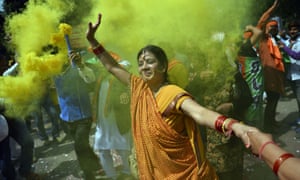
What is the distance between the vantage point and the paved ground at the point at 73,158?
4828 mm

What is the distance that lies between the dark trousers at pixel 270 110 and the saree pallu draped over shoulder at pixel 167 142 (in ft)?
13.5

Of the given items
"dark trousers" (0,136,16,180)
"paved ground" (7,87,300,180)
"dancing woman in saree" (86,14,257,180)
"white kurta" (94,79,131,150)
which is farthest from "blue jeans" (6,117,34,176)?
"dancing woman in saree" (86,14,257,180)

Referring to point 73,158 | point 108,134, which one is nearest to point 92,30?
point 108,134

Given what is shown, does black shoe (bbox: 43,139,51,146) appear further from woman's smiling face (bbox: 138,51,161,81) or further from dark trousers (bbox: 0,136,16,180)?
woman's smiling face (bbox: 138,51,161,81)

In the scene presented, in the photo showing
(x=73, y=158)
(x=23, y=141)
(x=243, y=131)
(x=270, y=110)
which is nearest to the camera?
(x=243, y=131)

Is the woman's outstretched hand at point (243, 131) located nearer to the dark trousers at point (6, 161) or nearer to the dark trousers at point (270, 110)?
the dark trousers at point (6, 161)

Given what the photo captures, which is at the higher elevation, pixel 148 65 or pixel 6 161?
pixel 148 65

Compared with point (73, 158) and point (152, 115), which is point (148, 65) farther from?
point (73, 158)

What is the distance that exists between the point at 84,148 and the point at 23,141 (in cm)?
85

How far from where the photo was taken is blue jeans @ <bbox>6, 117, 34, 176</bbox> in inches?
199

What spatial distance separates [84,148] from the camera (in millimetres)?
4816

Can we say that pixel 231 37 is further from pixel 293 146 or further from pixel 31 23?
pixel 293 146

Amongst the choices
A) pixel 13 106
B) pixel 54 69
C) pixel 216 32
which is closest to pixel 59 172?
pixel 13 106

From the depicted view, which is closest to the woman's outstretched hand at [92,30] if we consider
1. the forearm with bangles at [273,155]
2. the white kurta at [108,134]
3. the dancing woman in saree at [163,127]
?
the dancing woman in saree at [163,127]
